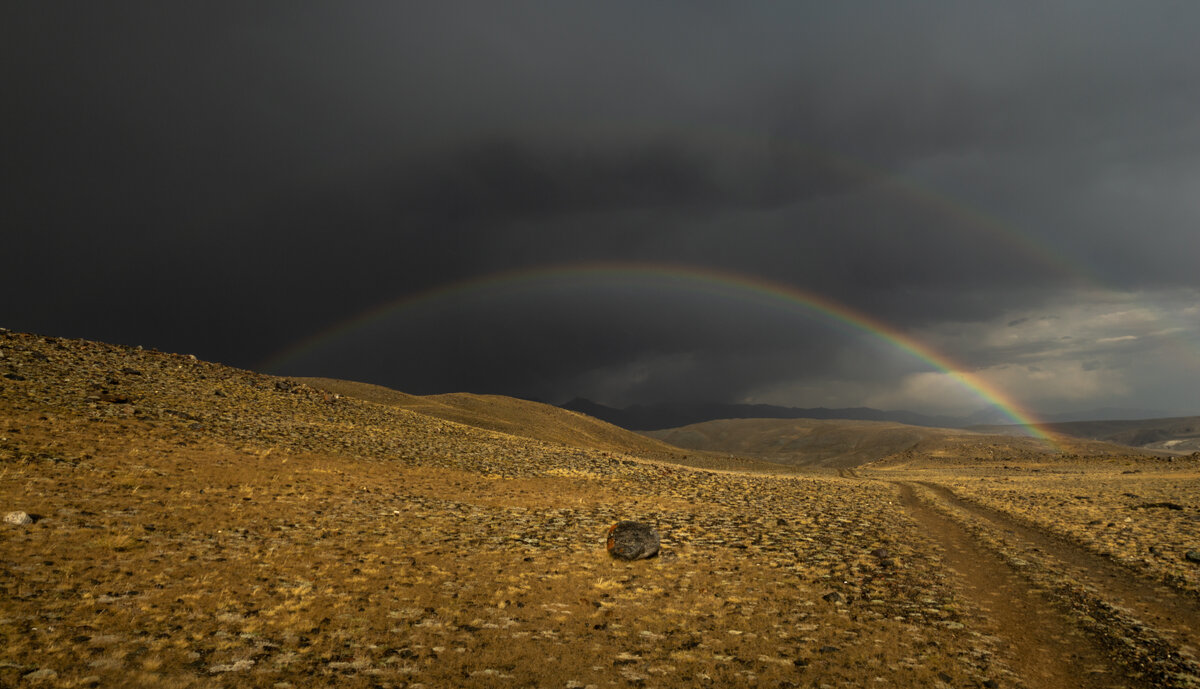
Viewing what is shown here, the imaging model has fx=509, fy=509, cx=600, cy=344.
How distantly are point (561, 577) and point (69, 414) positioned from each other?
90.8ft

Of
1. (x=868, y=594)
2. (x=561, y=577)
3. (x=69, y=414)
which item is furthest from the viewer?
(x=69, y=414)

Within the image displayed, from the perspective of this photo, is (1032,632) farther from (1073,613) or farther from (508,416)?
(508,416)

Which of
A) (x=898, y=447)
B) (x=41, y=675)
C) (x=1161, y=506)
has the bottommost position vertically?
(x=898, y=447)

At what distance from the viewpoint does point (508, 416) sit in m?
80.6

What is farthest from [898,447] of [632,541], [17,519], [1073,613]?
[17,519]

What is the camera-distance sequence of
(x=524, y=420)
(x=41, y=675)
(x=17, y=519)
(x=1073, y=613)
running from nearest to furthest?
(x=41, y=675) < (x=1073, y=613) < (x=17, y=519) < (x=524, y=420)

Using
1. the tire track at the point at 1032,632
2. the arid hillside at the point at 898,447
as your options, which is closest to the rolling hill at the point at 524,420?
the arid hillside at the point at 898,447

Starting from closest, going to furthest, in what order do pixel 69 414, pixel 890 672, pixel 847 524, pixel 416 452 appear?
1. pixel 890 672
2. pixel 847 524
3. pixel 69 414
4. pixel 416 452

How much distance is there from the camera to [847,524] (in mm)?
23719

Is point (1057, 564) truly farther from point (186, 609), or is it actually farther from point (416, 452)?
point (416, 452)

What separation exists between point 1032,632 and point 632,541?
10.3 meters

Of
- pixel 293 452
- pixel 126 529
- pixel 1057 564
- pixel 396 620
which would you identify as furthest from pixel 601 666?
pixel 293 452

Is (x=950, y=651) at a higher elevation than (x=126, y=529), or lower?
lower

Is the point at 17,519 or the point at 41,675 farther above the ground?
the point at 17,519
